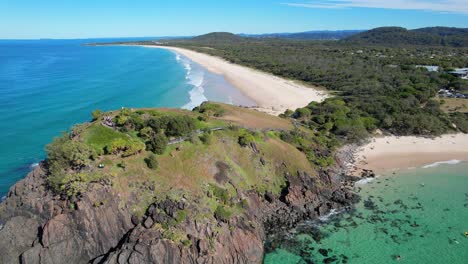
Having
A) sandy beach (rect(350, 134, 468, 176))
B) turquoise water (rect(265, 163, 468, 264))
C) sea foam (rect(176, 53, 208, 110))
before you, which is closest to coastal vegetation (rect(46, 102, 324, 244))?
turquoise water (rect(265, 163, 468, 264))

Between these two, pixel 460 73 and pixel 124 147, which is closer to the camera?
pixel 124 147

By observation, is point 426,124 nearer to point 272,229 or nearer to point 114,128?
point 272,229

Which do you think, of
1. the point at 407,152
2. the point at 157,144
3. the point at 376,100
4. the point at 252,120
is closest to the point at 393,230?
the point at 407,152

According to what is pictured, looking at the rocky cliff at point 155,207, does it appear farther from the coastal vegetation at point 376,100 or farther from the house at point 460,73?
the house at point 460,73

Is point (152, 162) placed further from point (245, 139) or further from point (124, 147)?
point (245, 139)

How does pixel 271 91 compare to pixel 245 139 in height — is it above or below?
below

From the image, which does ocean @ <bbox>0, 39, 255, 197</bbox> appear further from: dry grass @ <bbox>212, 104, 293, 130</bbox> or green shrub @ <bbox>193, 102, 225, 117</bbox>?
dry grass @ <bbox>212, 104, 293, 130</bbox>
